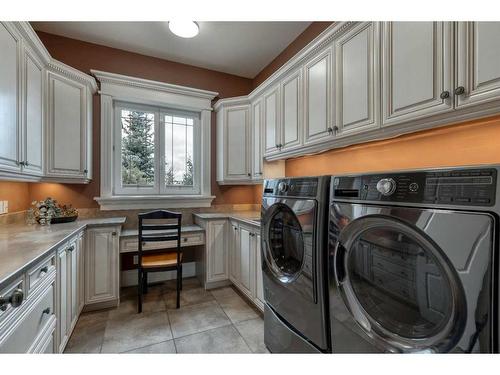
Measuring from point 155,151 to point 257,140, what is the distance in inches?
55.1

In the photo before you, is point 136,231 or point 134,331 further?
point 136,231

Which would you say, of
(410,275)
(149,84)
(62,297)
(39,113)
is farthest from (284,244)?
(149,84)

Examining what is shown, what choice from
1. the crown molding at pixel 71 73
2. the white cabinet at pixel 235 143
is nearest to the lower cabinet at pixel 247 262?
the white cabinet at pixel 235 143

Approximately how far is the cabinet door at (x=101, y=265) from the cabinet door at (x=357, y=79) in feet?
7.72

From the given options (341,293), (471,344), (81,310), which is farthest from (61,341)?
(471,344)

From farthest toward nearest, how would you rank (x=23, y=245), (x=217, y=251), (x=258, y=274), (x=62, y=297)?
(x=217, y=251) < (x=258, y=274) < (x=62, y=297) < (x=23, y=245)

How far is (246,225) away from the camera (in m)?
2.40

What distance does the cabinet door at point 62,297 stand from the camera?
1.54m

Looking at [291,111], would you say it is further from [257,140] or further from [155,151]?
[155,151]

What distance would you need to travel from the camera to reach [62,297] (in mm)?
1613

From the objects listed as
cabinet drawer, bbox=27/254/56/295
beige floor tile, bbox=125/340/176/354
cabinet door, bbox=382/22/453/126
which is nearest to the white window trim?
cabinet drawer, bbox=27/254/56/295

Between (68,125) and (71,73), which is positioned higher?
(71,73)

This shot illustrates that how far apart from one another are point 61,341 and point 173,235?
1119 mm
